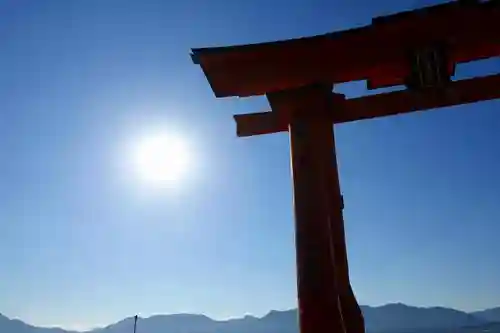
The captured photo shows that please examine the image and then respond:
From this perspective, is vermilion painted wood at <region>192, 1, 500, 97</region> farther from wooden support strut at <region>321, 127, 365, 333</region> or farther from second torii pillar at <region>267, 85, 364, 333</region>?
wooden support strut at <region>321, 127, 365, 333</region>

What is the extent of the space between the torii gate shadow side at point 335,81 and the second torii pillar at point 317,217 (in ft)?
0.03

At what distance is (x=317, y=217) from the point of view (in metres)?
3.89

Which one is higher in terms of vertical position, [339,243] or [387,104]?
[387,104]

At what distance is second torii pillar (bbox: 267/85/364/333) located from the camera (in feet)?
12.0

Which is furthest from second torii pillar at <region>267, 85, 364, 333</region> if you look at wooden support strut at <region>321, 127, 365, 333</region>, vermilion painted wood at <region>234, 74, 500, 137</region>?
vermilion painted wood at <region>234, 74, 500, 137</region>

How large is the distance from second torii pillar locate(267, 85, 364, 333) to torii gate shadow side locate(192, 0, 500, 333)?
1 cm

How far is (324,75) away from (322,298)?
94.0 inches

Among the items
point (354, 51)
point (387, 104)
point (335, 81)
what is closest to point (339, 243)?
point (387, 104)

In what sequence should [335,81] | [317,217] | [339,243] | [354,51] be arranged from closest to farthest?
[317,217] < [339,243] < [354,51] < [335,81]

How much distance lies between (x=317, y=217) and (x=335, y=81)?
169 cm

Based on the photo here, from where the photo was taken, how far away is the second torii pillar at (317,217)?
3652 mm

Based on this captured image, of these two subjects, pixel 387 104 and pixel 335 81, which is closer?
pixel 387 104

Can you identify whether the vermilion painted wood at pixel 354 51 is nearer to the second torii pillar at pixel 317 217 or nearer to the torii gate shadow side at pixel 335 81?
the torii gate shadow side at pixel 335 81

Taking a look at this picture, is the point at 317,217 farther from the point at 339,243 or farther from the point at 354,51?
the point at 354,51
